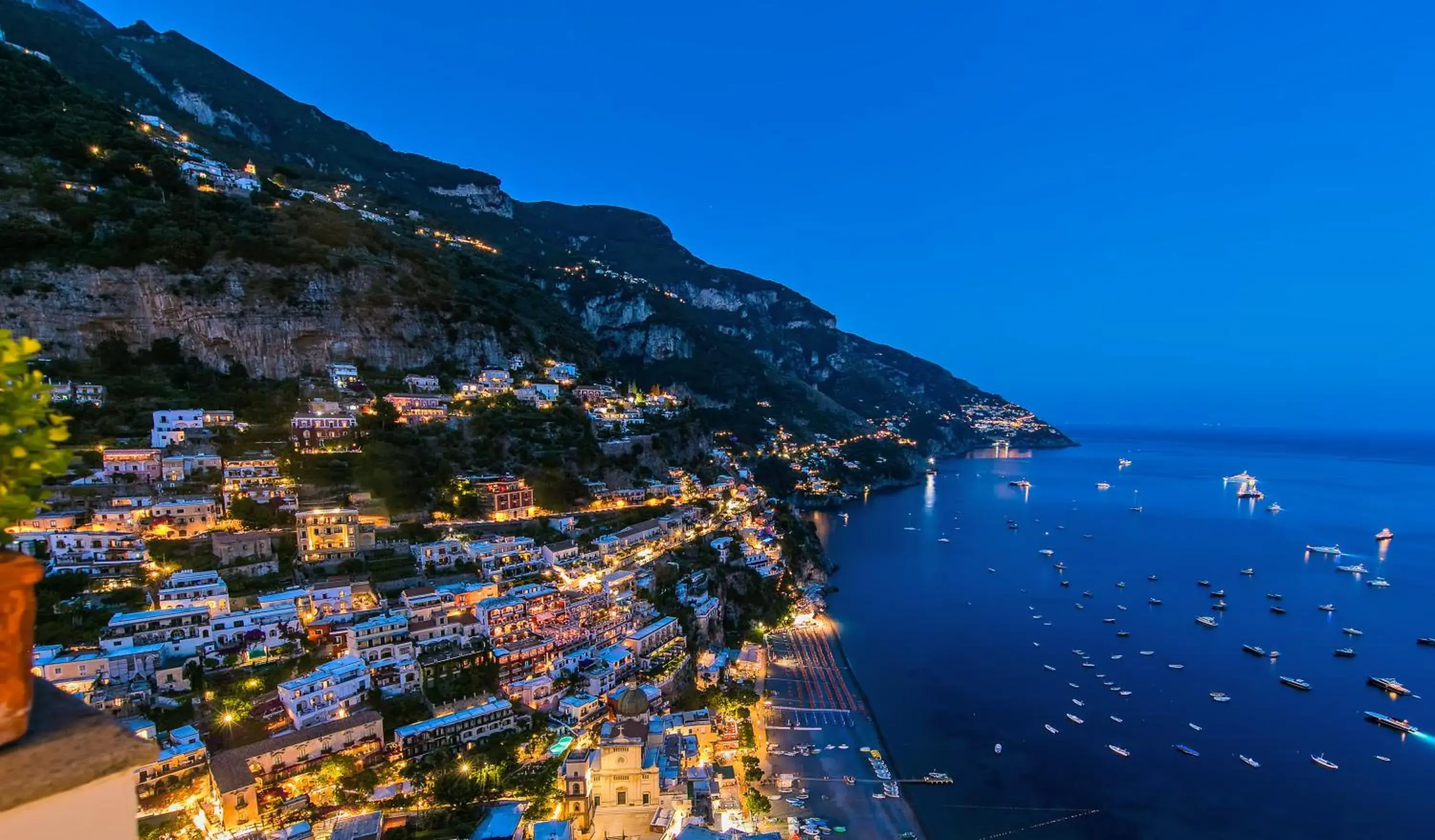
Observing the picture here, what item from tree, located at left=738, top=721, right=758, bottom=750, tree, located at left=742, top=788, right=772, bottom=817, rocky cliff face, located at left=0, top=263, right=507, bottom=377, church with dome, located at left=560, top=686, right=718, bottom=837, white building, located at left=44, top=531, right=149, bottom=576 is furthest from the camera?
rocky cliff face, located at left=0, top=263, right=507, bottom=377

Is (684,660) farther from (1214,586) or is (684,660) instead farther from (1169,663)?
(1214,586)

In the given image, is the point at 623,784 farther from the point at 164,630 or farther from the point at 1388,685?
the point at 1388,685

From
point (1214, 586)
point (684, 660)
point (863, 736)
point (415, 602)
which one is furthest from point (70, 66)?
point (1214, 586)

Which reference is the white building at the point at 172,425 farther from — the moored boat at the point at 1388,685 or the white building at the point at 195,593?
the moored boat at the point at 1388,685

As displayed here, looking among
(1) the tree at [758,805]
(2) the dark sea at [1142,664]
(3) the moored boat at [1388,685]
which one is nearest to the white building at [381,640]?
(1) the tree at [758,805]

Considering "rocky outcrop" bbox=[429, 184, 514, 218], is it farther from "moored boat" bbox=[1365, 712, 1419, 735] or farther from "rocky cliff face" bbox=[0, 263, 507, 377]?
"moored boat" bbox=[1365, 712, 1419, 735]

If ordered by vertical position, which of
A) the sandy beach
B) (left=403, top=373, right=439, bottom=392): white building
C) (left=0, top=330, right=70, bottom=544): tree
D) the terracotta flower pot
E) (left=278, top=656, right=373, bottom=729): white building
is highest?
(left=403, top=373, right=439, bottom=392): white building

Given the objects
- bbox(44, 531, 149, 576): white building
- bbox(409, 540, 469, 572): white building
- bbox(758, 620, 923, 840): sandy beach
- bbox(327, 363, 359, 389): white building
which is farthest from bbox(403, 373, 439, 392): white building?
bbox(758, 620, 923, 840): sandy beach
